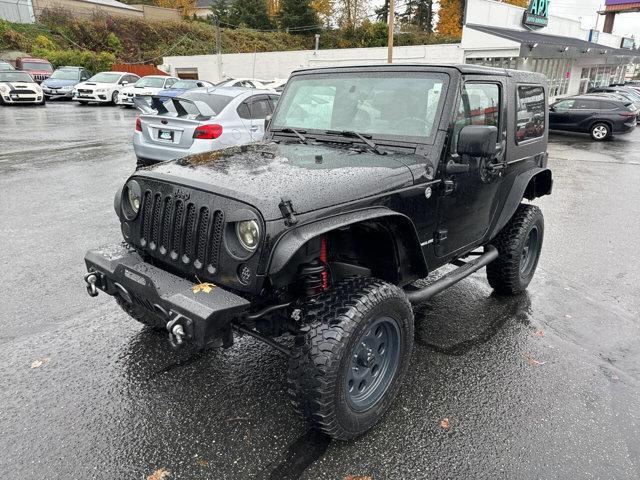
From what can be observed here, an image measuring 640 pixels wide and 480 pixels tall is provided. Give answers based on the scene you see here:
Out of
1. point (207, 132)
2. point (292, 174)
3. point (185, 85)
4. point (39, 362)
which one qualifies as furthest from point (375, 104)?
point (185, 85)

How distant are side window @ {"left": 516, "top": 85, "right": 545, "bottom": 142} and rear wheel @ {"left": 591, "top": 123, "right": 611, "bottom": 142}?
15.9 m

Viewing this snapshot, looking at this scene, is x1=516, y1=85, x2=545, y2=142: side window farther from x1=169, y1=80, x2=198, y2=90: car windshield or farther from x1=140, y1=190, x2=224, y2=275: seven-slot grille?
x1=169, y1=80, x2=198, y2=90: car windshield

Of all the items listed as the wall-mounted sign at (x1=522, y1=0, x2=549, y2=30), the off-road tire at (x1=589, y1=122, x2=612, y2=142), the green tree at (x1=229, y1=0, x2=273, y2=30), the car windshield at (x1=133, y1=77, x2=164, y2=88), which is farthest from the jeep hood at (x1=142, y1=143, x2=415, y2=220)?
the green tree at (x1=229, y1=0, x2=273, y2=30)

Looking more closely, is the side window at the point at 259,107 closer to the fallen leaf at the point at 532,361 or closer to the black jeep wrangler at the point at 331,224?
the black jeep wrangler at the point at 331,224

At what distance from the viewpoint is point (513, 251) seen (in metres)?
4.34

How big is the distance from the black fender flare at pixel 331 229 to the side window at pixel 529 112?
1.83 metres

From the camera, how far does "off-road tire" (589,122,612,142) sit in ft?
58.5

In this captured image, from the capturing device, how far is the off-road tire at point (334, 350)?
7.99 ft

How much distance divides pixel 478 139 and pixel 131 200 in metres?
2.24

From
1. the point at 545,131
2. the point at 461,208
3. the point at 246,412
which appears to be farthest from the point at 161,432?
the point at 545,131

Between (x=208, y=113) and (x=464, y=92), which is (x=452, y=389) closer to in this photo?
(x=464, y=92)

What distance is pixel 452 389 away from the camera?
326 cm

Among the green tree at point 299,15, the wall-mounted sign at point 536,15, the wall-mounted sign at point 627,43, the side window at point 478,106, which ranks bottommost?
the side window at point 478,106

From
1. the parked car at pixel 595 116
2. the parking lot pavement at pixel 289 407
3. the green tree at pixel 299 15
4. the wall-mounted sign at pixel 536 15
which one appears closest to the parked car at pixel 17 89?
the parking lot pavement at pixel 289 407
